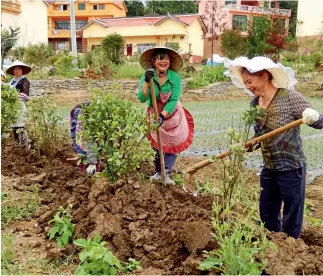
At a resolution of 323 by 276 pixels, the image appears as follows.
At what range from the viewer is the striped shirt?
327 cm

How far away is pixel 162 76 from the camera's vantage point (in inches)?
180

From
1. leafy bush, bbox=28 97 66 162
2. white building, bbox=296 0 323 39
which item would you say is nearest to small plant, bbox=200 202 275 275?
leafy bush, bbox=28 97 66 162

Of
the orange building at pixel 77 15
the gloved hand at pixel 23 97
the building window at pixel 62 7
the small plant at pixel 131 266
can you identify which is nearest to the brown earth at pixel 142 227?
the small plant at pixel 131 266

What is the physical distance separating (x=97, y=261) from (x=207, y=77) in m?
16.4

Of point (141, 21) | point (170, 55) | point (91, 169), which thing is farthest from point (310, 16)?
point (91, 169)

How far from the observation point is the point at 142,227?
3145 millimetres

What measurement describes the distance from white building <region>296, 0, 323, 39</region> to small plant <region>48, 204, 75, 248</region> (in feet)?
97.7

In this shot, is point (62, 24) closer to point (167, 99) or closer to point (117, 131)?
point (167, 99)

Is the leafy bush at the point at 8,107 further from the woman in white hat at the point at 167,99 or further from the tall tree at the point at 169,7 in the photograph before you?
the tall tree at the point at 169,7

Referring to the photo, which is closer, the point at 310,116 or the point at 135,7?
the point at 310,116

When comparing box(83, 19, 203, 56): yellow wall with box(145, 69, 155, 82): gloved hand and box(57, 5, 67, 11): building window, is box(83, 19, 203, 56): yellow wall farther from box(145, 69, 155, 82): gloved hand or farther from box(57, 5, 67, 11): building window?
box(145, 69, 155, 82): gloved hand

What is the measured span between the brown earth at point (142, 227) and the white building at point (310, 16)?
29.1 meters

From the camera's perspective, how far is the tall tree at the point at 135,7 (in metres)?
46.2

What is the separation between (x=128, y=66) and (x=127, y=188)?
16450mm
